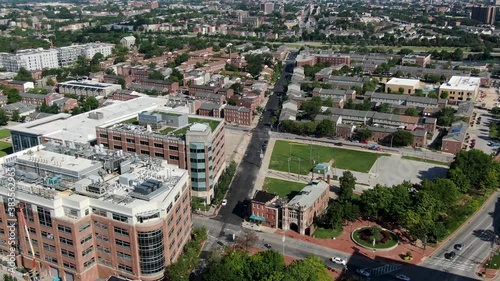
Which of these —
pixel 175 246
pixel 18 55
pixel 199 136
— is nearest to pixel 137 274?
pixel 175 246

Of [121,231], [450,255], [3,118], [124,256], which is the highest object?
[121,231]

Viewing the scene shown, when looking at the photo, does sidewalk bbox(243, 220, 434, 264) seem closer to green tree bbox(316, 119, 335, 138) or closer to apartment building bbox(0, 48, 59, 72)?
green tree bbox(316, 119, 335, 138)

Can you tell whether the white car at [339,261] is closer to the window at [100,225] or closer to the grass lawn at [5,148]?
→ the window at [100,225]

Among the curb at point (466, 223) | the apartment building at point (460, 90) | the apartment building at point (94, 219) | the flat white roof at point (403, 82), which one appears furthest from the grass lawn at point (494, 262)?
the flat white roof at point (403, 82)

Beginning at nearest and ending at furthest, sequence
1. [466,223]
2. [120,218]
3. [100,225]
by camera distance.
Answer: [120,218]
[100,225]
[466,223]

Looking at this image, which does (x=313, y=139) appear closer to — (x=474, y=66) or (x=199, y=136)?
(x=199, y=136)

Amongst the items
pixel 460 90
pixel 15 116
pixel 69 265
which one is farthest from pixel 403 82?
pixel 69 265

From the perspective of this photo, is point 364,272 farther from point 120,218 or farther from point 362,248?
point 120,218
